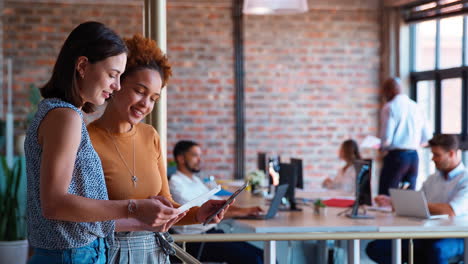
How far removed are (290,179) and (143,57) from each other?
3.41 metres

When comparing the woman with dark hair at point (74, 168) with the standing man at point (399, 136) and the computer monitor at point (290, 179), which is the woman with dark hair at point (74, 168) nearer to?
the computer monitor at point (290, 179)

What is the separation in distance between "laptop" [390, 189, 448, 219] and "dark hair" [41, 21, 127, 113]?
3457mm

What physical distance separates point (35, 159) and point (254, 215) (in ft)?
10.4

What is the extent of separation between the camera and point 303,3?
684cm

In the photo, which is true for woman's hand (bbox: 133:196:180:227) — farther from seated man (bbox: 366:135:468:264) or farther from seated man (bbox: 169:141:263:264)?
seated man (bbox: 366:135:468:264)

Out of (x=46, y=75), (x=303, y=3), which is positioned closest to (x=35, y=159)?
(x=303, y=3)

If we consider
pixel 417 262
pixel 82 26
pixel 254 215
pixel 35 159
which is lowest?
pixel 417 262

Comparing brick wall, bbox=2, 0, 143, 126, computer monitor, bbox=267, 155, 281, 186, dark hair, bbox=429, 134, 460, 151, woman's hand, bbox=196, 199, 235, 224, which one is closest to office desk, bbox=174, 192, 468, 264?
dark hair, bbox=429, 134, 460, 151

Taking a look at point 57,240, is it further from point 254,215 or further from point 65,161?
point 254,215

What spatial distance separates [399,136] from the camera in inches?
324

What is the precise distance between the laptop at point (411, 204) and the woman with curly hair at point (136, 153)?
2786 millimetres

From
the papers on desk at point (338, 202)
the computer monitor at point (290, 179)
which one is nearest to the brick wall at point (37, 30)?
the computer monitor at point (290, 179)

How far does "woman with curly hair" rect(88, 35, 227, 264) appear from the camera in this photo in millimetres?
2314

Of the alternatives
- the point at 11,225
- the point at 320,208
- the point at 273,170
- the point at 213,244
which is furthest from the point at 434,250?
the point at 11,225
